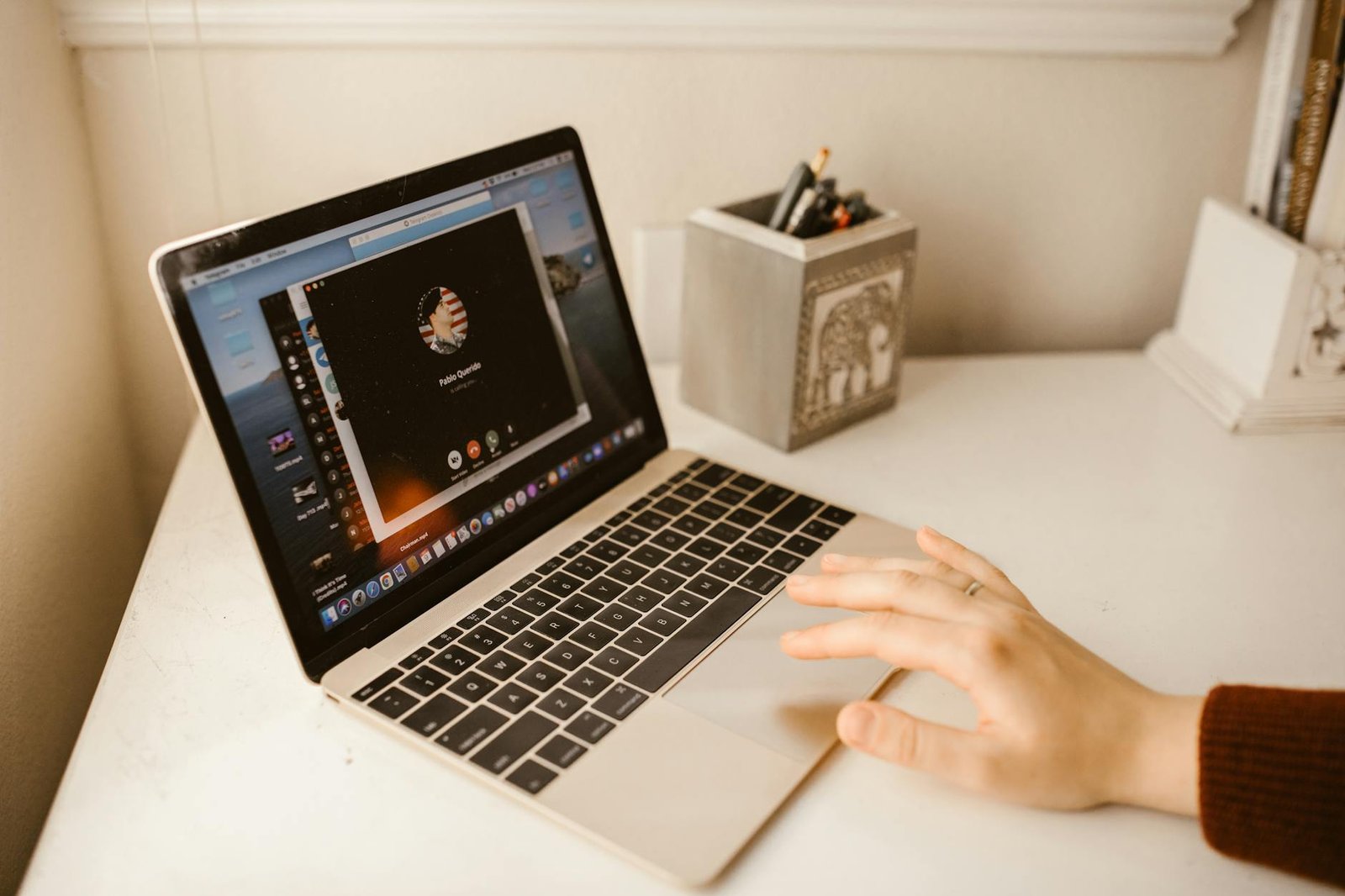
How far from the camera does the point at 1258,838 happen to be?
0.52 meters

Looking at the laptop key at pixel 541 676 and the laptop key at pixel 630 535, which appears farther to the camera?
the laptop key at pixel 630 535

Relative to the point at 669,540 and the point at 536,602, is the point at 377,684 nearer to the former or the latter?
the point at 536,602

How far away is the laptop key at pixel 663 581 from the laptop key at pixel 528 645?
8 cm

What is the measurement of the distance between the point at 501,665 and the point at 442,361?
0.20 meters

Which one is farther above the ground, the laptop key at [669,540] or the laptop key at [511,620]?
the laptop key at [511,620]

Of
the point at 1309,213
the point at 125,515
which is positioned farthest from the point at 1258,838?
the point at 125,515

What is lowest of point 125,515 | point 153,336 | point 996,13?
point 125,515

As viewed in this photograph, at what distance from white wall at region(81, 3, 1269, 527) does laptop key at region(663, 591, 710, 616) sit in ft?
1.40

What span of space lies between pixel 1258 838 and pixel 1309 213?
0.59 meters

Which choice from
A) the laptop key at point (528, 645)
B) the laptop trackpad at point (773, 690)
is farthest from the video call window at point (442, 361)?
the laptop trackpad at point (773, 690)

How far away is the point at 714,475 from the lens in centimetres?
83

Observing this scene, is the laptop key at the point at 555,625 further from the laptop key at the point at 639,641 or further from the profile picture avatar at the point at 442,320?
the profile picture avatar at the point at 442,320

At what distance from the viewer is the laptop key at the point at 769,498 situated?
788mm

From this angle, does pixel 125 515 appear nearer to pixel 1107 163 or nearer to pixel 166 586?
pixel 166 586
